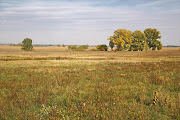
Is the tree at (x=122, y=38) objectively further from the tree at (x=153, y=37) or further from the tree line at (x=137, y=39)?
the tree at (x=153, y=37)

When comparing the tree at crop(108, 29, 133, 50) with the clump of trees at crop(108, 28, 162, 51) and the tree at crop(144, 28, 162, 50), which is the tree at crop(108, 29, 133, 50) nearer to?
the clump of trees at crop(108, 28, 162, 51)

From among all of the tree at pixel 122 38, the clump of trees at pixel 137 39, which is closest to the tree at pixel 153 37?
the clump of trees at pixel 137 39

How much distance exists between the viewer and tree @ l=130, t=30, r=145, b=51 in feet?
324

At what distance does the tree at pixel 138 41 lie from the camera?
98688mm

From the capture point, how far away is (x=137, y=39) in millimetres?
98562

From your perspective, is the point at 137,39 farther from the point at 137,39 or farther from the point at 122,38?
the point at 122,38

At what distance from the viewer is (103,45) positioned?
115 m

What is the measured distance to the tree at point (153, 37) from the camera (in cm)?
9994

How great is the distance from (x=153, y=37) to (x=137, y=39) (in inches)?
461

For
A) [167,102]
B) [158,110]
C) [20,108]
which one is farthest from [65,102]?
[167,102]

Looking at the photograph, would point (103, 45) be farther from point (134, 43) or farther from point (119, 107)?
point (119, 107)

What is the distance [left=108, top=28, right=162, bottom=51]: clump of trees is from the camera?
9862 centimetres

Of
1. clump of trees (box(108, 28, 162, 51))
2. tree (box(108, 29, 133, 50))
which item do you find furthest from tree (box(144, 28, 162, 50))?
tree (box(108, 29, 133, 50))

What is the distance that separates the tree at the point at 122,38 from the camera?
96.1 m
